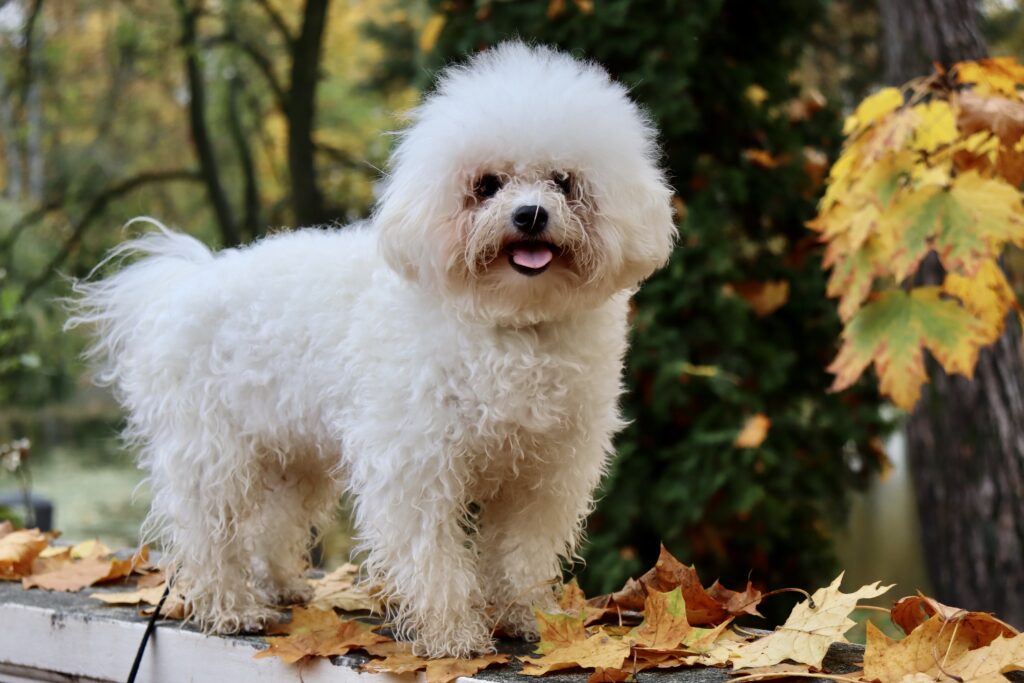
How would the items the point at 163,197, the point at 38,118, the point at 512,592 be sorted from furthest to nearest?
the point at 163,197 → the point at 38,118 → the point at 512,592

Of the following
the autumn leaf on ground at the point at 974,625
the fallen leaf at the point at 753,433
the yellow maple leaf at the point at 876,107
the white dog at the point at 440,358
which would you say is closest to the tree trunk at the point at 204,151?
the fallen leaf at the point at 753,433

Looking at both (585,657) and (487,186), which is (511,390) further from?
(585,657)

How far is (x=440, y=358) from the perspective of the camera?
2367 millimetres

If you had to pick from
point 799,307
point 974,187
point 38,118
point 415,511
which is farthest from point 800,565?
point 38,118

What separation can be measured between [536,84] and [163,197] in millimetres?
11217

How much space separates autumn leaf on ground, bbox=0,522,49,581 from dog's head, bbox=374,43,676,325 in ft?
6.07

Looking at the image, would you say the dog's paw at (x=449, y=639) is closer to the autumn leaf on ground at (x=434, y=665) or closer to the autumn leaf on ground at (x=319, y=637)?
the autumn leaf on ground at (x=434, y=665)

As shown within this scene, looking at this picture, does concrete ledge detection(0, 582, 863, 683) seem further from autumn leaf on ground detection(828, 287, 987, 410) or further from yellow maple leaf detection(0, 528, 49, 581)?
autumn leaf on ground detection(828, 287, 987, 410)

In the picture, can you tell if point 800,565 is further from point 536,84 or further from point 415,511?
point 536,84

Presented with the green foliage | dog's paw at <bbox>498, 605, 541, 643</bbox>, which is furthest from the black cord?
the green foliage

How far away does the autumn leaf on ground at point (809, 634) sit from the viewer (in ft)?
7.35

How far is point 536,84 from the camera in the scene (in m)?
2.31

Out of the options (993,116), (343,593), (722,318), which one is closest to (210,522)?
(343,593)

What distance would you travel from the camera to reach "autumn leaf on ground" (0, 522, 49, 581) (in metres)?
3.29
